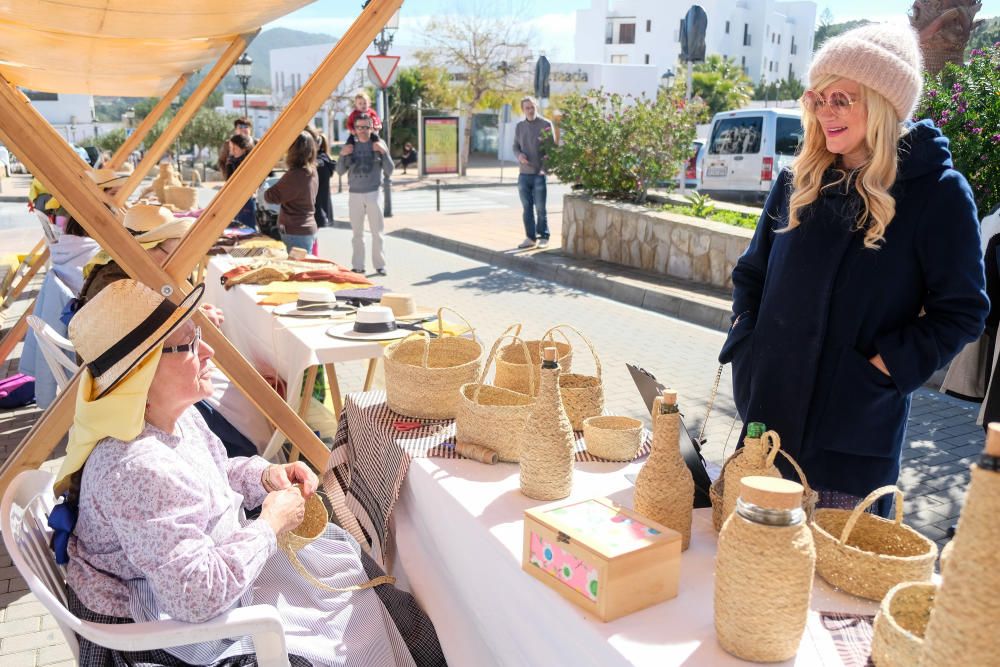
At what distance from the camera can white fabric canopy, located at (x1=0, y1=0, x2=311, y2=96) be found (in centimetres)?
269

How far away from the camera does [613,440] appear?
2.18m

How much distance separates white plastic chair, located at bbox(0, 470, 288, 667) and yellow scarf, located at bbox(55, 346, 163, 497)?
18 centimetres

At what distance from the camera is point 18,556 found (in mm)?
1677

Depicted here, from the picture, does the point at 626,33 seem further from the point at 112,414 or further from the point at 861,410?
the point at 112,414

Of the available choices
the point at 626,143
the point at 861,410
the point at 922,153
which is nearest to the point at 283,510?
the point at 861,410

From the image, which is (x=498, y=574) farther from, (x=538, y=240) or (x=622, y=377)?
(x=538, y=240)

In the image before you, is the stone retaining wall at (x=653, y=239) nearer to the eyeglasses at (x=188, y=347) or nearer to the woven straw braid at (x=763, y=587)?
the eyeglasses at (x=188, y=347)

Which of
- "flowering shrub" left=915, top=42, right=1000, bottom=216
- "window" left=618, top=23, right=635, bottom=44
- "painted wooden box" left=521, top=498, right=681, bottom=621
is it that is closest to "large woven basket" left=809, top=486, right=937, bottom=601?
"painted wooden box" left=521, top=498, right=681, bottom=621

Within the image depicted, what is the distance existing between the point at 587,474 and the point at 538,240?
1028 cm

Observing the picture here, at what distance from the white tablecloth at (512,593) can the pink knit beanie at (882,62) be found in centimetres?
113

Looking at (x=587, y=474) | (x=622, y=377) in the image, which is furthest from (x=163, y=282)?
(x=622, y=377)

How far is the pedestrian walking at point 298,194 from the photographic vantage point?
6988mm

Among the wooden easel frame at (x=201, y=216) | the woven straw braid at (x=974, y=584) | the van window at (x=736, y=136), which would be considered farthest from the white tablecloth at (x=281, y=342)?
the van window at (x=736, y=136)

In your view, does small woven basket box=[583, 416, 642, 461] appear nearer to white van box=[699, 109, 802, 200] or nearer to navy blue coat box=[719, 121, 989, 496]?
navy blue coat box=[719, 121, 989, 496]
